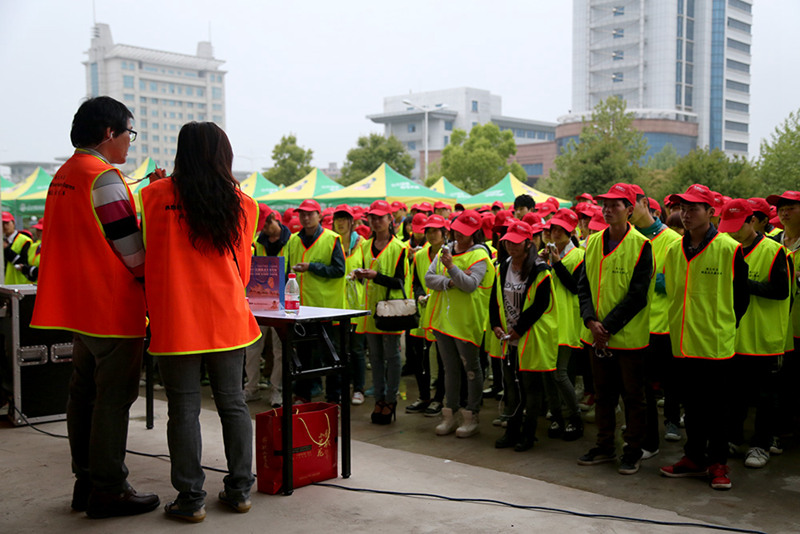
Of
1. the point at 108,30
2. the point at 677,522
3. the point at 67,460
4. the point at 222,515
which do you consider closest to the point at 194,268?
the point at 222,515

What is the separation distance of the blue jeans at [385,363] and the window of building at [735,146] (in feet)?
403

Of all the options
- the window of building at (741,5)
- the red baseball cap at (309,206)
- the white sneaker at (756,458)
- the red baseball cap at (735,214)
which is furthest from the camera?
the window of building at (741,5)

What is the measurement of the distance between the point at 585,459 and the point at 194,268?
3474mm

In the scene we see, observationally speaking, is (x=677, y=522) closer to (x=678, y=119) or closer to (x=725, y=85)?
(x=678, y=119)

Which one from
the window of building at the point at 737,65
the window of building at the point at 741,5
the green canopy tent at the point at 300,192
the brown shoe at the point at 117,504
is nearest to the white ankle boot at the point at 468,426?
the brown shoe at the point at 117,504

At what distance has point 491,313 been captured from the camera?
625 cm

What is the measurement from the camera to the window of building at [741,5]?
4491 inches

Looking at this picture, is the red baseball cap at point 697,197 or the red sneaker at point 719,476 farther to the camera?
the red baseball cap at point 697,197

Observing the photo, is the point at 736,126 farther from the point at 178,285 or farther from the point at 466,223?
the point at 178,285

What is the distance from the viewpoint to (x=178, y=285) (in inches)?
149

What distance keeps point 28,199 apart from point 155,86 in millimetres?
115324

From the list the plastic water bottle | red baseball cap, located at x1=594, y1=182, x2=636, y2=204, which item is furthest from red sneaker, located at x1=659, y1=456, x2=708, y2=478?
the plastic water bottle

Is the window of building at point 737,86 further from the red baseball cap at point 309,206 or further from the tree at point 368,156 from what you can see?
the red baseball cap at point 309,206

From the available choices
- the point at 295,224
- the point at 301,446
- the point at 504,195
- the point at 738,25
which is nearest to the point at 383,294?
the point at 301,446
